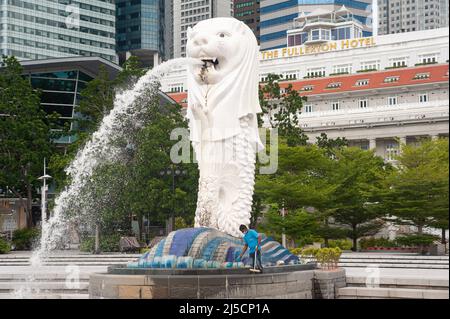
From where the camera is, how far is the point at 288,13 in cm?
11775

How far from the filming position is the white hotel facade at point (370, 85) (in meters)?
62.1

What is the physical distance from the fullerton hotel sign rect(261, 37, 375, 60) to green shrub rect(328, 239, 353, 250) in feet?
130

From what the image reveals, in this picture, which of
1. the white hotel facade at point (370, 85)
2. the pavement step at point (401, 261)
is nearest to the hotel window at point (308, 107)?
the white hotel facade at point (370, 85)

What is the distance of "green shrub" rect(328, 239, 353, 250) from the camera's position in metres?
39.4

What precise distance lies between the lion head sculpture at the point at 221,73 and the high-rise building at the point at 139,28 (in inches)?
4581

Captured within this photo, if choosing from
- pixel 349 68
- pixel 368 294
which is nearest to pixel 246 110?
pixel 368 294

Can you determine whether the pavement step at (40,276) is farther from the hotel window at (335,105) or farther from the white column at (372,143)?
the hotel window at (335,105)

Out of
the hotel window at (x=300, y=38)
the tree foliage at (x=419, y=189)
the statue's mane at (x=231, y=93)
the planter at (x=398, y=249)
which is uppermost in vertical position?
the hotel window at (x=300, y=38)

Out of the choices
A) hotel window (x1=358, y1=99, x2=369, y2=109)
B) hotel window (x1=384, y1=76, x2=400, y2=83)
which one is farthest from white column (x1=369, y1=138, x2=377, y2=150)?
hotel window (x1=384, y1=76, x2=400, y2=83)

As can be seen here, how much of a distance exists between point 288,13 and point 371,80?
50.7 m

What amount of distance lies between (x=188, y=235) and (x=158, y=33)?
408 feet

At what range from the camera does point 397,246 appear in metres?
39.2

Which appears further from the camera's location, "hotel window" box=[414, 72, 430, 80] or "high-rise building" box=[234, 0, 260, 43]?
"high-rise building" box=[234, 0, 260, 43]

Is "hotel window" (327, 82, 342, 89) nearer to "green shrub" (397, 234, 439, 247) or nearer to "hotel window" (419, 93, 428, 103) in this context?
"hotel window" (419, 93, 428, 103)
